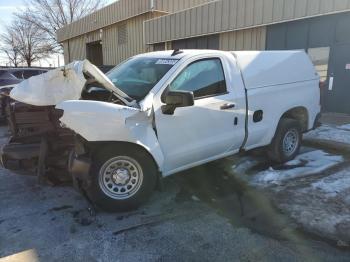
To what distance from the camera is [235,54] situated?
16.2 ft

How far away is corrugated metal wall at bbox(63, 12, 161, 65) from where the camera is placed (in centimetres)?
1873

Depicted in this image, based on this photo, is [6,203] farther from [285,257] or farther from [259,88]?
[259,88]

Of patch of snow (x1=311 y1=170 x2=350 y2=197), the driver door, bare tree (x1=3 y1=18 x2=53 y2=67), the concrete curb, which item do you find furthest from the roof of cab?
bare tree (x1=3 y1=18 x2=53 y2=67)

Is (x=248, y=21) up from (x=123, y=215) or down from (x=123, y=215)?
up

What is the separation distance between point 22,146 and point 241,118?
2.85 metres

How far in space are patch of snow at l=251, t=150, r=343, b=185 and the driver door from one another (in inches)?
28.5

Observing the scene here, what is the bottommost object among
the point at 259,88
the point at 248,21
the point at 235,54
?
the point at 259,88

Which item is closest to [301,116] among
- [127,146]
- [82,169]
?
[127,146]

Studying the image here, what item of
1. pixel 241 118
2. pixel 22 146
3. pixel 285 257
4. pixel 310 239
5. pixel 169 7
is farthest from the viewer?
pixel 169 7

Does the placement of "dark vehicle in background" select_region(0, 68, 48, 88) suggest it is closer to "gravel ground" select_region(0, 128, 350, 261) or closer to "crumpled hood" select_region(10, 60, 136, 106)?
"gravel ground" select_region(0, 128, 350, 261)

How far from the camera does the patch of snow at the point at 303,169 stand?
499 centimetres

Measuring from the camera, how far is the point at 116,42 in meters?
21.6

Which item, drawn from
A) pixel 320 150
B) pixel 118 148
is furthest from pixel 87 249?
pixel 320 150

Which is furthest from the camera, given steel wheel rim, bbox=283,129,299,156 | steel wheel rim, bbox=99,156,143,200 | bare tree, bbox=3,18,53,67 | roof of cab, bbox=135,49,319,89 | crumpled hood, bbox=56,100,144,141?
bare tree, bbox=3,18,53,67
